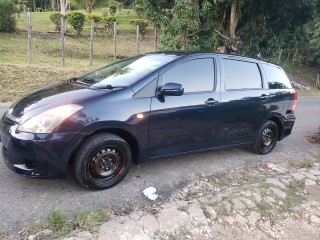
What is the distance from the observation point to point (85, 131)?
12.5ft

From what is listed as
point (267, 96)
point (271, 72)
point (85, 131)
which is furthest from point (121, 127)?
point (271, 72)

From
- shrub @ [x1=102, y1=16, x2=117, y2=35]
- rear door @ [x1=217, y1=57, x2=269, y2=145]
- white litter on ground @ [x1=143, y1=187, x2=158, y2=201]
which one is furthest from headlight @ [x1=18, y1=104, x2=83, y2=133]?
shrub @ [x1=102, y1=16, x2=117, y2=35]

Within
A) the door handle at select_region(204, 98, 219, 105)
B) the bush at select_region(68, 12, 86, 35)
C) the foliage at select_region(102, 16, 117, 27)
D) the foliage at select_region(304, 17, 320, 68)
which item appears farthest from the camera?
the foliage at select_region(304, 17, 320, 68)

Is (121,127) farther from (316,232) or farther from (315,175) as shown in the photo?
(315,175)

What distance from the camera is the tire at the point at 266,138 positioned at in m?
5.83

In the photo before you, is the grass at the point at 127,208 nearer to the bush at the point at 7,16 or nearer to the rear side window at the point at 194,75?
the rear side window at the point at 194,75

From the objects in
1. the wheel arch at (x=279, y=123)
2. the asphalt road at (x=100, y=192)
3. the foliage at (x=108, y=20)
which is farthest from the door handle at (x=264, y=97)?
the foliage at (x=108, y=20)

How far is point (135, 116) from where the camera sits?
13.6 feet

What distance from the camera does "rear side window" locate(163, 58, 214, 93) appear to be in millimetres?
4577

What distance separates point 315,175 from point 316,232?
4.99 ft

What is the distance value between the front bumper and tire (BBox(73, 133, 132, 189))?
129mm

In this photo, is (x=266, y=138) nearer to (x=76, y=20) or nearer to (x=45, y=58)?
(x=45, y=58)

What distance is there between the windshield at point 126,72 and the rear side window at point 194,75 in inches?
7.2

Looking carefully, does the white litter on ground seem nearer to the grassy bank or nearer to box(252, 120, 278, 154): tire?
box(252, 120, 278, 154): tire
